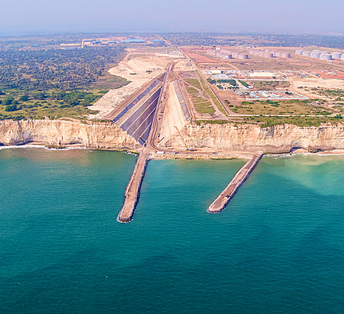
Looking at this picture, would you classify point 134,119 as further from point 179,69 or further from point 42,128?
point 179,69

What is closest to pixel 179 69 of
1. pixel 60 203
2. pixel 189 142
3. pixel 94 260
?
pixel 189 142

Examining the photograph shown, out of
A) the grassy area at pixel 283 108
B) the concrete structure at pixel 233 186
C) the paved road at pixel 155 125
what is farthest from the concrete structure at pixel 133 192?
the grassy area at pixel 283 108

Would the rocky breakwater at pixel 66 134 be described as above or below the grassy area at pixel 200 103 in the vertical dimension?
below

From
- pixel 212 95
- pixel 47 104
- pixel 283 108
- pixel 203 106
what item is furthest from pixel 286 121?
pixel 47 104

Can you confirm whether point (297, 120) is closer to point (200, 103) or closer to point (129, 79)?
point (200, 103)

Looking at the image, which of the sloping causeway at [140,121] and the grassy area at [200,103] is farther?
the grassy area at [200,103]

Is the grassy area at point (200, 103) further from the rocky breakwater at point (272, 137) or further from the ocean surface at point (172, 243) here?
the ocean surface at point (172, 243)

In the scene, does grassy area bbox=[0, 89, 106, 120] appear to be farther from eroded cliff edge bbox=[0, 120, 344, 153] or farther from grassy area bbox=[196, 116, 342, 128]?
grassy area bbox=[196, 116, 342, 128]
